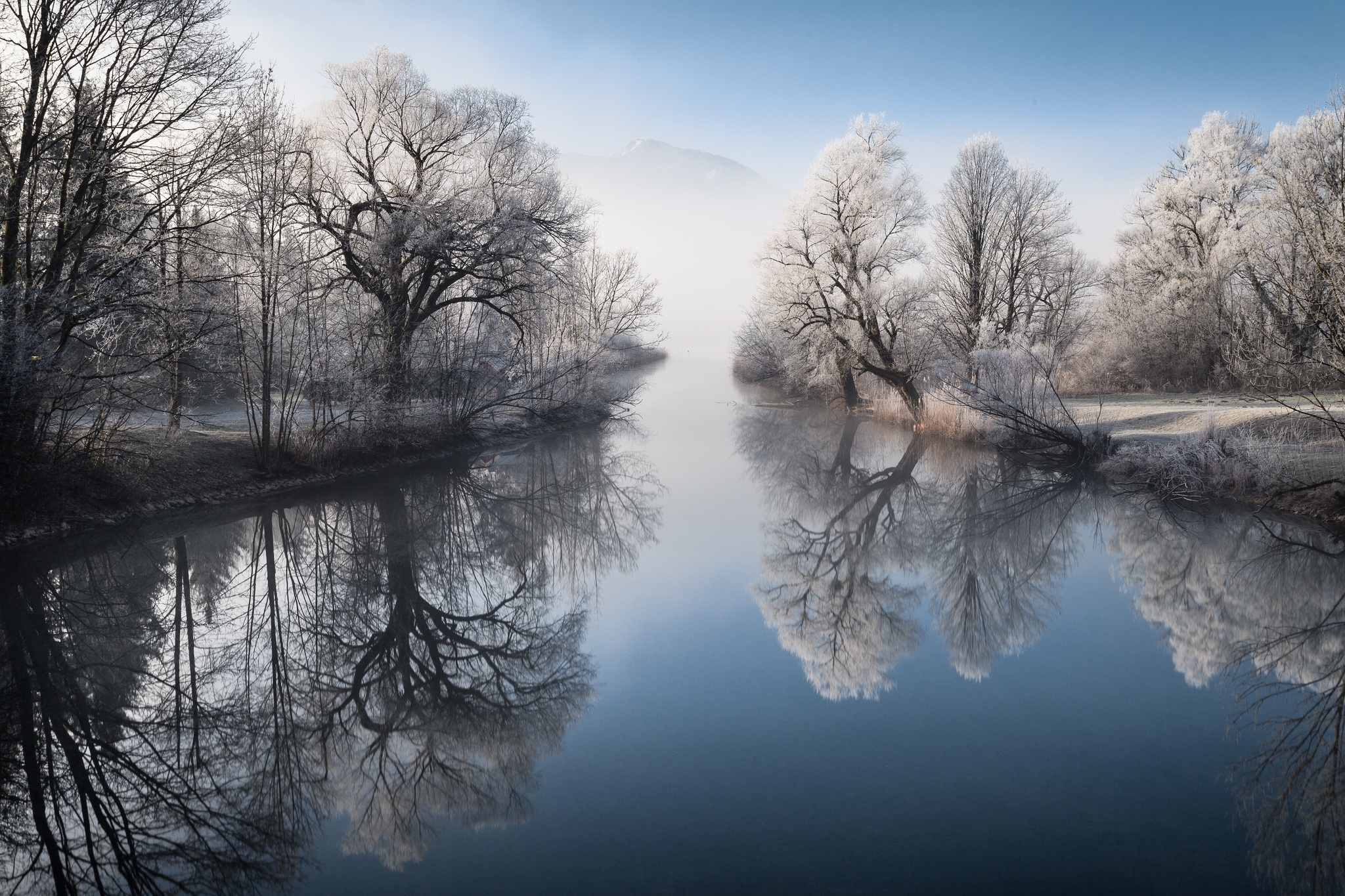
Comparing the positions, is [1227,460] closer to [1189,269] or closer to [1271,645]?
[1271,645]

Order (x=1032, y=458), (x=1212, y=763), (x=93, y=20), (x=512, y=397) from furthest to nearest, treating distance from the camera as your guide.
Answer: (x=512, y=397) < (x=1032, y=458) < (x=93, y=20) < (x=1212, y=763)

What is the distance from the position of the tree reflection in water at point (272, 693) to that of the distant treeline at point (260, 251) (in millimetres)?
2919

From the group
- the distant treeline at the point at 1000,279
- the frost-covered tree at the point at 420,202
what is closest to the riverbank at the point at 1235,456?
the distant treeline at the point at 1000,279

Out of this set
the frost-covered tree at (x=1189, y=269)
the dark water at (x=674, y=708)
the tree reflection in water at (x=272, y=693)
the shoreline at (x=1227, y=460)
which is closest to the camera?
the dark water at (x=674, y=708)

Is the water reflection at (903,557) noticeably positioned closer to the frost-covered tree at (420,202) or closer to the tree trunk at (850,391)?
the frost-covered tree at (420,202)

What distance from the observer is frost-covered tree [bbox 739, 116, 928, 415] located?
76.4 ft

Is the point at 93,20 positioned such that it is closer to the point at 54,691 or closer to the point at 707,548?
the point at 54,691

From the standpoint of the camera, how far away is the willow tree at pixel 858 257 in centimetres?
2327

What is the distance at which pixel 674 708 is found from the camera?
5.87 metres

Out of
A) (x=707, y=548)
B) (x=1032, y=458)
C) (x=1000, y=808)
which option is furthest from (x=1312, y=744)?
(x=1032, y=458)

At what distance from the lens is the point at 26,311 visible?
9234 mm

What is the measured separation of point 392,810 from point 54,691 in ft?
10.7

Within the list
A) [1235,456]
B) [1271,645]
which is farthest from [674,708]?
[1235,456]

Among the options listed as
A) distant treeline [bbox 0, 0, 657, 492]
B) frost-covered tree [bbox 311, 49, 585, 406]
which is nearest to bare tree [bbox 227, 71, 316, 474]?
distant treeline [bbox 0, 0, 657, 492]
